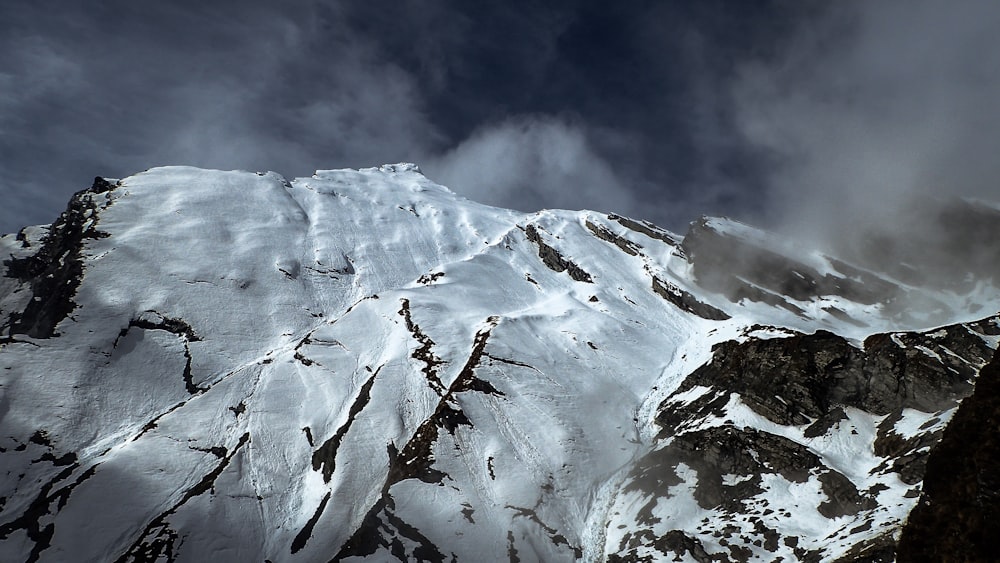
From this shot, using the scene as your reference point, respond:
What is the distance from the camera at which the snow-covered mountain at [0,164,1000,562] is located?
4872 cm

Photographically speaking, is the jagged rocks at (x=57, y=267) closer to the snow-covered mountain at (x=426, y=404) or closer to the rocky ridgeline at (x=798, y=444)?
the snow-covered mountain at (x=426, y=404)

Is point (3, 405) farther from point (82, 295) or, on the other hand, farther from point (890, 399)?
point (890, 399)

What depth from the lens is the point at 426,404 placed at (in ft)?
212

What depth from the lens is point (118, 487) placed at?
50.7 meters

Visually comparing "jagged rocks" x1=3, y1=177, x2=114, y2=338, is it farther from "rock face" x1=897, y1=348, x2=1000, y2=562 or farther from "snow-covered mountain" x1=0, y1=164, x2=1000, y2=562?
"rock face" x1=897, y1=348, x2=1000, y2=562

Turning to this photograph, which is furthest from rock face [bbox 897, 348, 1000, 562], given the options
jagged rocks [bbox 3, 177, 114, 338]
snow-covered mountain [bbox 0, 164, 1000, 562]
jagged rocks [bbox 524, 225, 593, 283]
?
jagged rocks [bbox 3, 177, 114, 338]

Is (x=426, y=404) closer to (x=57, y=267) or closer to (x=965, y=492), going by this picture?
(x=965, y=492)

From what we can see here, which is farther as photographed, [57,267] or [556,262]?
[556,262]

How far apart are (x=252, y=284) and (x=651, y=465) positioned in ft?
211

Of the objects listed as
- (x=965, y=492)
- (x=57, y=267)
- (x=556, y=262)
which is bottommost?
(x=965, y=492)

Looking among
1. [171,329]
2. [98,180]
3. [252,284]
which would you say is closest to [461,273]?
[252,284]

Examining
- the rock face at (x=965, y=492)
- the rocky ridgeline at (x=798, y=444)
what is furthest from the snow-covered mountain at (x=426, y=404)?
the rock face at (x=965, y=492)

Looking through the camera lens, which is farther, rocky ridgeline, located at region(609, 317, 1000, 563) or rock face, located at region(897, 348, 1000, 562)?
rocky ridgeline, located at region(609, 317, 1000, 563)

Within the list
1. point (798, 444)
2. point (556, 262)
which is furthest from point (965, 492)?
point (556, 262)
